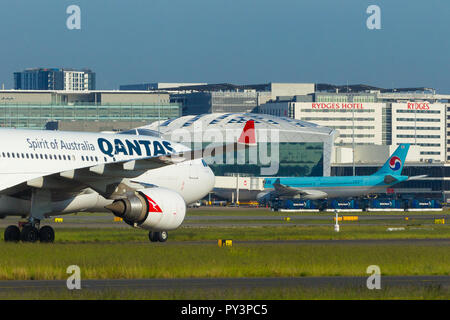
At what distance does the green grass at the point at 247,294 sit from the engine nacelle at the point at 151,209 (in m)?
13.1

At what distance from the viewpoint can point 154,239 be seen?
41.1 meters

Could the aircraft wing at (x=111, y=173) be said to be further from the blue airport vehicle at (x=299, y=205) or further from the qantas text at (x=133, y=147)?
the blue airport vehicle at (x=299, y=205)

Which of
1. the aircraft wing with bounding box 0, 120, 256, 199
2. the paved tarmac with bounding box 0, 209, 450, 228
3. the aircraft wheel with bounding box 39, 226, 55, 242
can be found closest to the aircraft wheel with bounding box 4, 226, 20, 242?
the aircraft wheel with bounding box 39, 226, 55, 242

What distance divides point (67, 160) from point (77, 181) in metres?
2.67

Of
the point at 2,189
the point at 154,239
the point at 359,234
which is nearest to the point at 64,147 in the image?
the point at 2,189

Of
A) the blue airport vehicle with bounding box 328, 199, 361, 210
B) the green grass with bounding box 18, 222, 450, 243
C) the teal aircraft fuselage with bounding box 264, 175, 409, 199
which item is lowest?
the blue airport vehicle with bounding box 328, 199, 361, 210

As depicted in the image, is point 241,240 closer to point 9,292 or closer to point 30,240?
point 30,240

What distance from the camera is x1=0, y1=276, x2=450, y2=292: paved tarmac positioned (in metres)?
23.6

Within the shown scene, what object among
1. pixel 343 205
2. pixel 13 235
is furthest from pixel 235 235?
pixel 343 205

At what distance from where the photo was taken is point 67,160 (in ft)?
123

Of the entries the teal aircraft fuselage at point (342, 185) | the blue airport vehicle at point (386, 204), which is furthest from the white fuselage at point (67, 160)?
the teal aircraft fuselage at point (342, 185)

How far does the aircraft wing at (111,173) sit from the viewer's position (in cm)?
3372

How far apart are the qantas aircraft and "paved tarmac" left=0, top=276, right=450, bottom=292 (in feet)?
27.2

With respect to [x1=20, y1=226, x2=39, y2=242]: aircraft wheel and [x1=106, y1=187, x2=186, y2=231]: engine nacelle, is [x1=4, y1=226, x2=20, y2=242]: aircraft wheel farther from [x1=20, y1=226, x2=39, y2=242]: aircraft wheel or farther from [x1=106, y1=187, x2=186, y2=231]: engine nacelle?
[x1=106, y1=187, x2=186, y2=231]: engine nacelle
